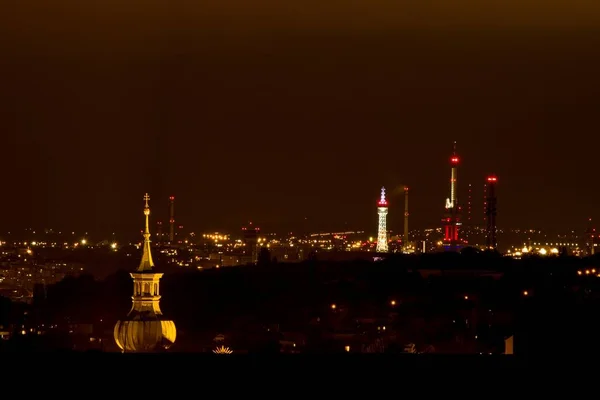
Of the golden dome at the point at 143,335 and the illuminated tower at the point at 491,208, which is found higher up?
the illuminated tower at the point at 491,208

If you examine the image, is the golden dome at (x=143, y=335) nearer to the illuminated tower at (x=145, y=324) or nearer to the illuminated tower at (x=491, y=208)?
the illuminated tower at (x=145, y=324)

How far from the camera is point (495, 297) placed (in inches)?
3108

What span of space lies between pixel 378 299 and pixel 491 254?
49012 mm

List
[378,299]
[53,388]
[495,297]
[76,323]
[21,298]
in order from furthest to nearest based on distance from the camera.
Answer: [21,298] < [378,299] < [495,297] < [76,323] < [53,388]

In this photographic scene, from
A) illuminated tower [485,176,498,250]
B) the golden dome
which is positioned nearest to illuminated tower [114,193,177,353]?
the golden dome

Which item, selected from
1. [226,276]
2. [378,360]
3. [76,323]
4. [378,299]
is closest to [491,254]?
[226,276]

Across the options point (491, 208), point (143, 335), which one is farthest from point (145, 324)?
point (491, 208)

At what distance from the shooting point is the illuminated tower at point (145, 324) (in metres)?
27.2

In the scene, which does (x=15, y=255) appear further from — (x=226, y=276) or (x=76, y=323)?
(x=76, y=323)

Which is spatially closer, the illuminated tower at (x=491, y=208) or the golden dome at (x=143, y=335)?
the golden dome at (x=143, y=335)

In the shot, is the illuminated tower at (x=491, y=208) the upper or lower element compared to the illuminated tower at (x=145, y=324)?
upper

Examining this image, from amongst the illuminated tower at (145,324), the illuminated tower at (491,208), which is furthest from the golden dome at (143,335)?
the illuminated tower at (491,208)

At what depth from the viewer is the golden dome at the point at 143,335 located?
27172 mm

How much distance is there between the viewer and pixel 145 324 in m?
27.6
